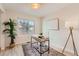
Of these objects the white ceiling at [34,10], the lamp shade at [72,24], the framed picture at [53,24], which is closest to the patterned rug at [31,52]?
the framed picture at [53,24]

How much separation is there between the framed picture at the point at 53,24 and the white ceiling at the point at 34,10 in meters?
0.19

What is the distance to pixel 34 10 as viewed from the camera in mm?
2457

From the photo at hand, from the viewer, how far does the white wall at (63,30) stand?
7.86 ft

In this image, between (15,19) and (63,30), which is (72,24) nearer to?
(63,30)

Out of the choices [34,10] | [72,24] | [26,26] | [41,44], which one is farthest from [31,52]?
[72,24]

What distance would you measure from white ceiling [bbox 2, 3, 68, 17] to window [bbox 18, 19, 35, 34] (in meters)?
0.19

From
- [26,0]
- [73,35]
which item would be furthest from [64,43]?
[26,0]

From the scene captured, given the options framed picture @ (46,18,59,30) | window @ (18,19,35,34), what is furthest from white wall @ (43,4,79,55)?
window @ (18,19,35,34)

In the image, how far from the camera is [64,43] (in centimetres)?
245

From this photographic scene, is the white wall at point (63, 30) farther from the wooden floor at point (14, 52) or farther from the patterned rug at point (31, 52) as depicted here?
the wooden floor at point (14, 52)

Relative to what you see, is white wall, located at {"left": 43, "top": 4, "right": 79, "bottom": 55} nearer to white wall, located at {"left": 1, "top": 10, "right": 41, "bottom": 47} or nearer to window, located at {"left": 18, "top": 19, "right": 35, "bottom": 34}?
white wall, located at {"left": 1, "top": 10, "right": 41, "bottom": 47}

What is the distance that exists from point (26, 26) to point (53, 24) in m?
0.64

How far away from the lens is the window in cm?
252

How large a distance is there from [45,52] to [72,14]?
3.43ft
